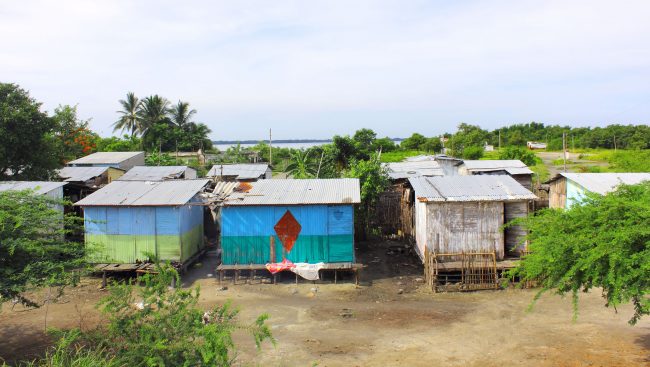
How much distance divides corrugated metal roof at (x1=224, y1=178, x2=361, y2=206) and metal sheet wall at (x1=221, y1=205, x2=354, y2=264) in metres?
0.27

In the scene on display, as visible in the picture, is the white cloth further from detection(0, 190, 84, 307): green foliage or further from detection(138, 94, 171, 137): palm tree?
detection(138, 94, 171, 137): palm tree

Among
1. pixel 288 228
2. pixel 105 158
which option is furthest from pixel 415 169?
pixel 105 158

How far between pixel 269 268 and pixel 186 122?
39076 millimetres

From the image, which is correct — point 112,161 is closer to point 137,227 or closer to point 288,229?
point 137,227

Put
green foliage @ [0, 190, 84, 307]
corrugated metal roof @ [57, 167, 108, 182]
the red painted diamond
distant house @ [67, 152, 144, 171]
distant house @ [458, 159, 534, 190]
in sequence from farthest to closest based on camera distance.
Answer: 1. distant house @ [67, 152, 144, 171]
2. distant house @ [458, 159, 534, 190]
3. corrugated metal roof @ [57, 167, 108, 182]
4. the red painted diamond
5. green foliage @ [0, 190, 84, 307]

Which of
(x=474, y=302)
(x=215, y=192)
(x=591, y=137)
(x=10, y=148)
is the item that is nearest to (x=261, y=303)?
(x=215, y=192)

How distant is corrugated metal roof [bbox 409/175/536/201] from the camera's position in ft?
52.5

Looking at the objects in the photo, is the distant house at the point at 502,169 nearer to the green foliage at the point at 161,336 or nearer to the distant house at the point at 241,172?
the distant house at the point at 241,172

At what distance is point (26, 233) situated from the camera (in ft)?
32.4

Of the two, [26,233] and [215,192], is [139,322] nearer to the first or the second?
[26,233]

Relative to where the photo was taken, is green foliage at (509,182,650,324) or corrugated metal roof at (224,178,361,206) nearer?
green foliage at (509,182,650,324)

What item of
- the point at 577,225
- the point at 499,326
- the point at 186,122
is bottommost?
the point at 499,326

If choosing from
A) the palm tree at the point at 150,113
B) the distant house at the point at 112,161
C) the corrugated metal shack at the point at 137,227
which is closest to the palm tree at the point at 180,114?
the palm tree at the point at 150,113

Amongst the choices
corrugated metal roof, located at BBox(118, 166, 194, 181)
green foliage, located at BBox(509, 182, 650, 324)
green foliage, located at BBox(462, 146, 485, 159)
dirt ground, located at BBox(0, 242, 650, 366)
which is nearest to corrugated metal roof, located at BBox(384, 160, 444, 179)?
dirt ground, located at BBox(0, 242, 650, 366)
